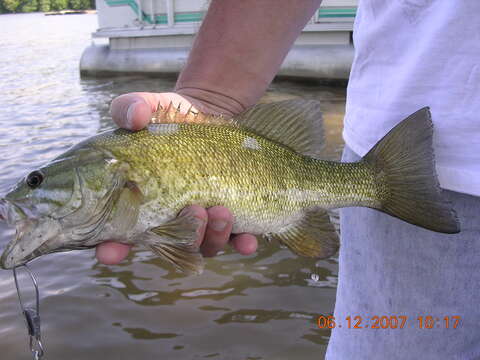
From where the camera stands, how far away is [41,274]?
4656mm

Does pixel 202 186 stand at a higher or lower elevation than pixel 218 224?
higher

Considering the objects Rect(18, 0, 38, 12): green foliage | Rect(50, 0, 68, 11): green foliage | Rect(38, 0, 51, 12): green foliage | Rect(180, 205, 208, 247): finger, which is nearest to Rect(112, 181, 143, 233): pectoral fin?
Rect(180, 205, 208, 247): finger

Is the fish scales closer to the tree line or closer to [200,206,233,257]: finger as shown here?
[200,206,233,257]: finger

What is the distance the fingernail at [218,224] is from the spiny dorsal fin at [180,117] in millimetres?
387

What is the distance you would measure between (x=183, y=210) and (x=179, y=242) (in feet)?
0.35

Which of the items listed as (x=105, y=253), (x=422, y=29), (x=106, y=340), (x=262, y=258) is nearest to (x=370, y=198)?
(x=422, y=29)

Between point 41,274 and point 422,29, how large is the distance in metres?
4.40

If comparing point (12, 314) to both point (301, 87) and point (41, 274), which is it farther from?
point (301, 87)

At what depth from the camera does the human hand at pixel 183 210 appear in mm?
1571

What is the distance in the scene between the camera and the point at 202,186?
1.62 meters

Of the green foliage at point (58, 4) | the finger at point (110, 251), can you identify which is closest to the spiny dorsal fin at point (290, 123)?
the finger at point (110, 251)

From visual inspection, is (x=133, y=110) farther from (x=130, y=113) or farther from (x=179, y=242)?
(x=179, y=242)
